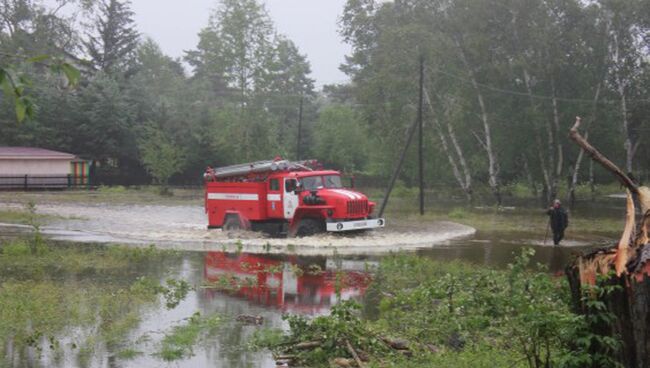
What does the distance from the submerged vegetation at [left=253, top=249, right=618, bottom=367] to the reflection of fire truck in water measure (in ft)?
8.48

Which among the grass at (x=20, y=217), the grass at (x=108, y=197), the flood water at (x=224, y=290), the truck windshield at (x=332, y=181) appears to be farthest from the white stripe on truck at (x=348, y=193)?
the grass at (x=108, y=197)

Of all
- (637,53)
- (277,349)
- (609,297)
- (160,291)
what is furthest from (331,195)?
(637,53)

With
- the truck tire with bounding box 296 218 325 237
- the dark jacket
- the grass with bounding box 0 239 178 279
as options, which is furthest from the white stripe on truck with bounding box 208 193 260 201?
the dark jacket

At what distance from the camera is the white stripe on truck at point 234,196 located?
83.9 feet

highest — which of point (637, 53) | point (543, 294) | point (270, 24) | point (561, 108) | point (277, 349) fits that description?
point (270, 24)

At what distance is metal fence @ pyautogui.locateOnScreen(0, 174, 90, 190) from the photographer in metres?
52.0

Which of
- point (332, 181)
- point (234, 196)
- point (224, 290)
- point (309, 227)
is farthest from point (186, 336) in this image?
point (234, 196)

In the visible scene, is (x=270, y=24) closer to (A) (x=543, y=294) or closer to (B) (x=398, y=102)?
(B) (x=398, y=102)

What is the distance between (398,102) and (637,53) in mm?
13949

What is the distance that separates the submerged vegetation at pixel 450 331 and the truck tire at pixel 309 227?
12871mm

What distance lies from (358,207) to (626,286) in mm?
18000

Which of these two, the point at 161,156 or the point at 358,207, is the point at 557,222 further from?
the point at 161,156

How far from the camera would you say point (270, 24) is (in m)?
67.2

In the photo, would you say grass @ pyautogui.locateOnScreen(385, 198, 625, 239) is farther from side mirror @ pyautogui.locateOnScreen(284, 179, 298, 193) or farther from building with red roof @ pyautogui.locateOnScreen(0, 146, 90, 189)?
building with red roof @ pyautogui.locateOnScreen(0, 146, 90, 189)
